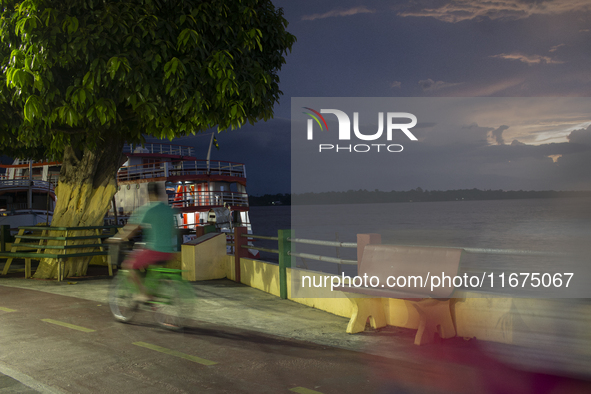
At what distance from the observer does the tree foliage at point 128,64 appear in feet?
30.3

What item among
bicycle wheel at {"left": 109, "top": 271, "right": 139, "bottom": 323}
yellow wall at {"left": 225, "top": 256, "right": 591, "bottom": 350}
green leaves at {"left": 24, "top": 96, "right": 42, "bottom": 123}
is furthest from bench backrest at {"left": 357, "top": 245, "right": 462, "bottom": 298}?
green leaves at {"left": 24, "top": 96, "right": 42, "bottom": 123}

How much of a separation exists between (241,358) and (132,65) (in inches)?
240

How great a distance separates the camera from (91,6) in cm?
924

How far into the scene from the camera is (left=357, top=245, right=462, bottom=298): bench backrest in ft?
19.3

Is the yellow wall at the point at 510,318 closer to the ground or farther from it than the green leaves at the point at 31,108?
closer to the ground

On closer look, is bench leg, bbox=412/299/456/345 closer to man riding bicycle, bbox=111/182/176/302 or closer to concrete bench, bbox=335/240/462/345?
concrete bench, bbox=335/240/462/345

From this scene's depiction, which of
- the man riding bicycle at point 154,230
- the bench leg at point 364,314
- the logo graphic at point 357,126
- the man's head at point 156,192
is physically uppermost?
the logo graphic at point 357,126

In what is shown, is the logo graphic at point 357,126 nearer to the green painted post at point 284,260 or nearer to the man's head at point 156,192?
the green painted post at point 284,260

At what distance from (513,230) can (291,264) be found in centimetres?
7166

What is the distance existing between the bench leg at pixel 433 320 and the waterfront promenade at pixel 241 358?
0.34 ft

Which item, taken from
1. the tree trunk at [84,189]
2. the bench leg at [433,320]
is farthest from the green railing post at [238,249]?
the bench leg at [433,320]

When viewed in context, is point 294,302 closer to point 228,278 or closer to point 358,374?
point 228,278

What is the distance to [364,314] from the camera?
6.73 m

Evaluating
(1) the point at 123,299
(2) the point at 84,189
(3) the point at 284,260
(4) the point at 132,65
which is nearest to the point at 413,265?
(3) the point at 284,260
